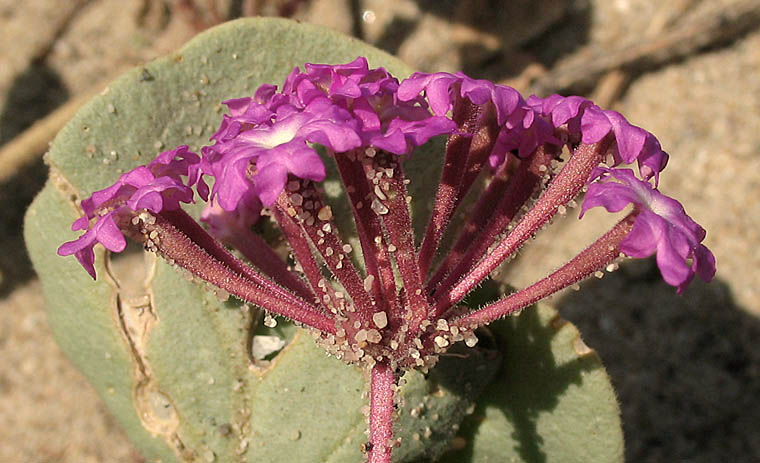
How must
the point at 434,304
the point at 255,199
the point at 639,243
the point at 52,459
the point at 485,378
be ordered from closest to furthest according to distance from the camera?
1. the point at 639,243
2. the point at 434,304
3. the point at 255,199
4. the point at 485,378
5. the point at 52,459

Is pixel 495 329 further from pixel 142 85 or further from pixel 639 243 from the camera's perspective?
pixel 142 85

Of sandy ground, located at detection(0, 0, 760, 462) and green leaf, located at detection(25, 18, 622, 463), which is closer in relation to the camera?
green leaf, located at detection(25, 18, 622, 463)

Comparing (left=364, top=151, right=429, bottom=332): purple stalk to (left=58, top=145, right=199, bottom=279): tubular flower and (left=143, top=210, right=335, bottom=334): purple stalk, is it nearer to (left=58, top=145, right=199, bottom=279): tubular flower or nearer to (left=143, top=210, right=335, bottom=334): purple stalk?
(left=143, top=210, right=335, bottom=334): purple stalk

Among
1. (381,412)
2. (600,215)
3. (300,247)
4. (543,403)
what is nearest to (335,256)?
(300,247)

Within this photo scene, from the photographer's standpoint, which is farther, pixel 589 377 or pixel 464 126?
pixel 589 377

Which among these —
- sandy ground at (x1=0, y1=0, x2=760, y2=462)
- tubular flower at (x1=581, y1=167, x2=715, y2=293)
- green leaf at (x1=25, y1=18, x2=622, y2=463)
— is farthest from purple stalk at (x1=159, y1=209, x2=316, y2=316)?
sandy ground at (x1=0, y1=0, x2=760, y2=462)

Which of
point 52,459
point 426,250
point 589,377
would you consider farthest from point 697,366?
point 52,459
